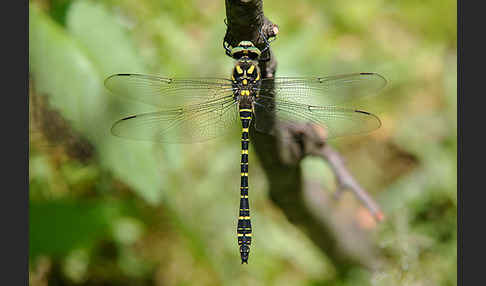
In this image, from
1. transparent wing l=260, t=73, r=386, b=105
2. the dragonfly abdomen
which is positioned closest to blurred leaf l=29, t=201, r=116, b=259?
the dragonfly abdomen

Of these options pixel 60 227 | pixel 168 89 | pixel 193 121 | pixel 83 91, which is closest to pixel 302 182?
pixel 193 121

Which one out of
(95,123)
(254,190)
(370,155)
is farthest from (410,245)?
(95,123)

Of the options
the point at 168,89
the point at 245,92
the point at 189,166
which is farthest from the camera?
the point at 189,166

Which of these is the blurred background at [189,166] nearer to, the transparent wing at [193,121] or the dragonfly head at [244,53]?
the transparent wing at [193,121]

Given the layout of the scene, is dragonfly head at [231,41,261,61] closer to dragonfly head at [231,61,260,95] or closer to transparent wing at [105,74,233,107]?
dragonfly head at [231,61,260,95]

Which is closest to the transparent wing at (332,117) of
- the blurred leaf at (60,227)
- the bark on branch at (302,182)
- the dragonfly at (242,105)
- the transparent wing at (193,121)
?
the dragonfly at (242,105)

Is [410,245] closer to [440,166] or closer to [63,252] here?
[440,166]

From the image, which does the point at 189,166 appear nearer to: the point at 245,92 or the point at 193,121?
the point at 193,121

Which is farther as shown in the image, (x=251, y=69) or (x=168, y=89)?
(x=168, y=89)
